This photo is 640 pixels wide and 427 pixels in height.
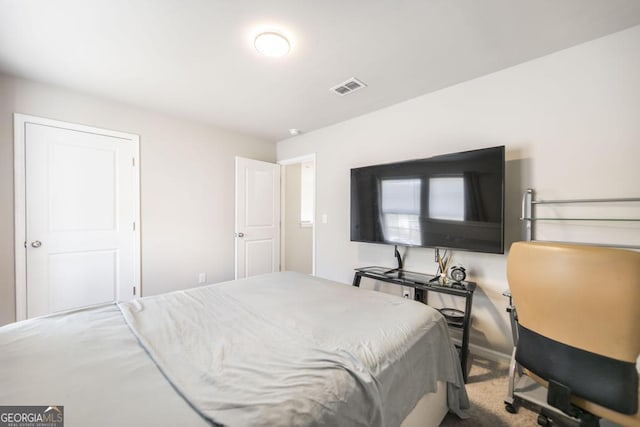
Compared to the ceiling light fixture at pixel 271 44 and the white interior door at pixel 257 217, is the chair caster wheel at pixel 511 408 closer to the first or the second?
the ceiling light fixture at pixel 271 44

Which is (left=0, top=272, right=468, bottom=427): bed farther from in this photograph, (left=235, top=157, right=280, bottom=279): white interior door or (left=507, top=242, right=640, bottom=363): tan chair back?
(left=235, top=157, right=280, bottom=279): white interior door

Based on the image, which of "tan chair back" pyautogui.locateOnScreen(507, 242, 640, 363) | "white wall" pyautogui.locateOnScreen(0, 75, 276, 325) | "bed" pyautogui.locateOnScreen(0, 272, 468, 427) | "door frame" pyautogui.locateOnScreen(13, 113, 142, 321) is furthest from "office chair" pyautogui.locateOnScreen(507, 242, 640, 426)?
"door frame" pyautogui.locateOnScreen(13, 113, 142, 321)

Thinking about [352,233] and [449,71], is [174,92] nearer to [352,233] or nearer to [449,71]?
[352,233]

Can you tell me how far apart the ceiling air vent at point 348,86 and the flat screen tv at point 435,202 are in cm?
81

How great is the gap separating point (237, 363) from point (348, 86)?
92.5 inches

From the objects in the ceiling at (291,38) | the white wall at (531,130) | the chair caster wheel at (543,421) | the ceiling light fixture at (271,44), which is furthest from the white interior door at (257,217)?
the chair caster wheel at (543,421)

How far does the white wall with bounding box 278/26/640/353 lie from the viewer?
167 centimetres

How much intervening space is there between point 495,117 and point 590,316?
5.62 ft

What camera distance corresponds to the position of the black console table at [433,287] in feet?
6.26

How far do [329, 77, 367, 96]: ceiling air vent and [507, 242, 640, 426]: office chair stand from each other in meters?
1.84

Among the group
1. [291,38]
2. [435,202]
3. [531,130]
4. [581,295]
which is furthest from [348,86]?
[581,295]

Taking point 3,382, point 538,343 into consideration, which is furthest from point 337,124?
point 3,382

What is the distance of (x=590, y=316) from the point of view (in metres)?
1.05

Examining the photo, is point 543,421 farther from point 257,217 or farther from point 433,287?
point 257,217
